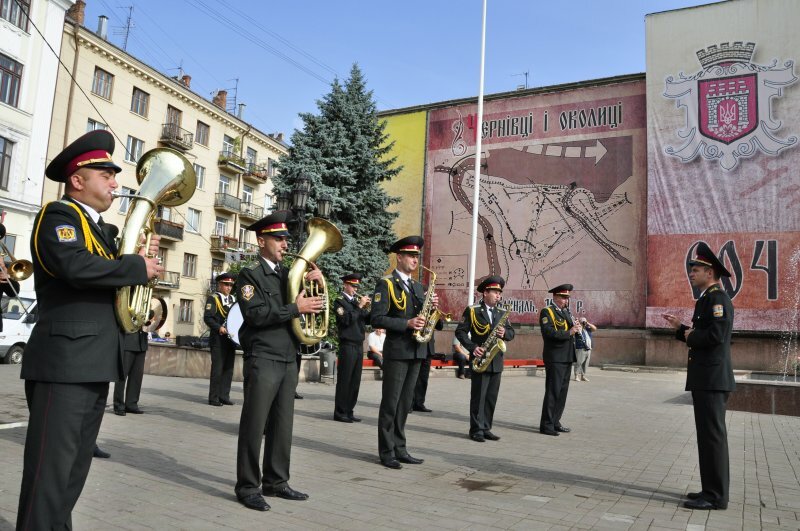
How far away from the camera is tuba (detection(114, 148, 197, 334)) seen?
11.8 ft

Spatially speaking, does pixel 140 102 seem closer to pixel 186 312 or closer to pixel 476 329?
pixel 186 312

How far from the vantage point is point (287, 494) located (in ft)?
16.8

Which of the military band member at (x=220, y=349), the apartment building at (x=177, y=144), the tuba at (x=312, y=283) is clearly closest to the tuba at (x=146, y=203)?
the tuba at (x=312, y=283)

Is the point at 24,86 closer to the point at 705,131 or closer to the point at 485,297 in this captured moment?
the point at 485,297

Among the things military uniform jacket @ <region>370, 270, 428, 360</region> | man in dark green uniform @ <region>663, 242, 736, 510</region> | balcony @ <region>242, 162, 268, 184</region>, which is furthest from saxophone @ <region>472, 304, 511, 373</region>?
balcony @ <region>242, 162, 268, 184</region>

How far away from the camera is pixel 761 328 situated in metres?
23.5

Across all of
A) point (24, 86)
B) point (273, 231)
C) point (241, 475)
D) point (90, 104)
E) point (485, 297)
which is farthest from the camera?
point (90, 104)

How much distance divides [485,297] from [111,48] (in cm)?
3350

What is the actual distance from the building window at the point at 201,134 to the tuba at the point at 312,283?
132 feet

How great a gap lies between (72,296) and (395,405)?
393cm

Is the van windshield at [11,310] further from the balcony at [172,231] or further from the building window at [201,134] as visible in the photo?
the building window at [201,134]

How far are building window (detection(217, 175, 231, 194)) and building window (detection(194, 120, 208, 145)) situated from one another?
308 cm

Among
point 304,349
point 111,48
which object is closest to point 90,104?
point 111,48

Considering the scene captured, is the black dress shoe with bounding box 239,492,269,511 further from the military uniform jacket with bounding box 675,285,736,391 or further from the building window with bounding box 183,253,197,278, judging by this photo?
the building window with bounding box 183,253,197,278
